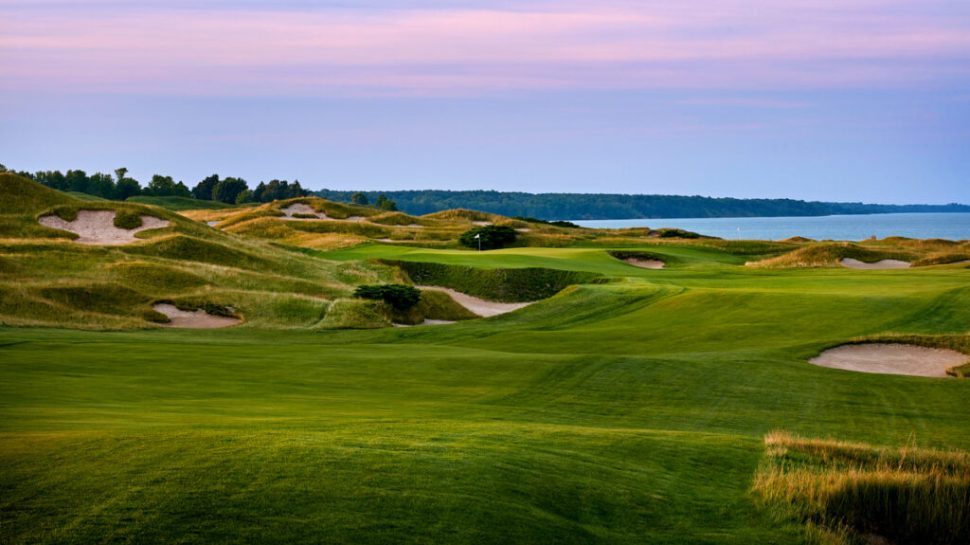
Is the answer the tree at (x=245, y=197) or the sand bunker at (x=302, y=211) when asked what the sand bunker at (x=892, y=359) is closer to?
the sand bunker at (x=302, y=211)

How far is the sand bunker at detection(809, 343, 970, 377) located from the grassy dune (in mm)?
693

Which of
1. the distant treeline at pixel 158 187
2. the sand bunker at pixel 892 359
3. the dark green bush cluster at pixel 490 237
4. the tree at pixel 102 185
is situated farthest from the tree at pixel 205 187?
Answer: the sand bunker at pixel 892 359

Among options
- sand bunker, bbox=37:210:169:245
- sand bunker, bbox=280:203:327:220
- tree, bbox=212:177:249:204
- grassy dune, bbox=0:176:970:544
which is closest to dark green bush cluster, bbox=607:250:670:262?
grassy dune, bbox=0:176:970:544

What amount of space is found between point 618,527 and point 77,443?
5.80m

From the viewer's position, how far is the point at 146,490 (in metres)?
9.24

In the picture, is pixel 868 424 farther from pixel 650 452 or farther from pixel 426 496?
pixel 426 496

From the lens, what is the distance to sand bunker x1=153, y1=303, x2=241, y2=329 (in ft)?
114

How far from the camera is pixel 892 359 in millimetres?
25594

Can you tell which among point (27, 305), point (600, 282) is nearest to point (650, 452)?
point (27, 305)

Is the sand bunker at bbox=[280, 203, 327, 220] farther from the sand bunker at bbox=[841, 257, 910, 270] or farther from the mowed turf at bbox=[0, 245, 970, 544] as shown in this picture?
the mowed turf at bbox=[0, 245, 970, 544]

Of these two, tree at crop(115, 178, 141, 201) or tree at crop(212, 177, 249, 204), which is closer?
tree at crop(115, 178, 141, 201)

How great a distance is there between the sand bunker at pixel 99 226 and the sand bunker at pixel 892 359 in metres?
35.2

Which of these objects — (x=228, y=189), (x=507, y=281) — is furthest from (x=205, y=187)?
(x=507, y=281)

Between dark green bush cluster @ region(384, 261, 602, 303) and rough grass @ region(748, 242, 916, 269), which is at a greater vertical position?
rough grass @ region(748, 242, 916, 269)
